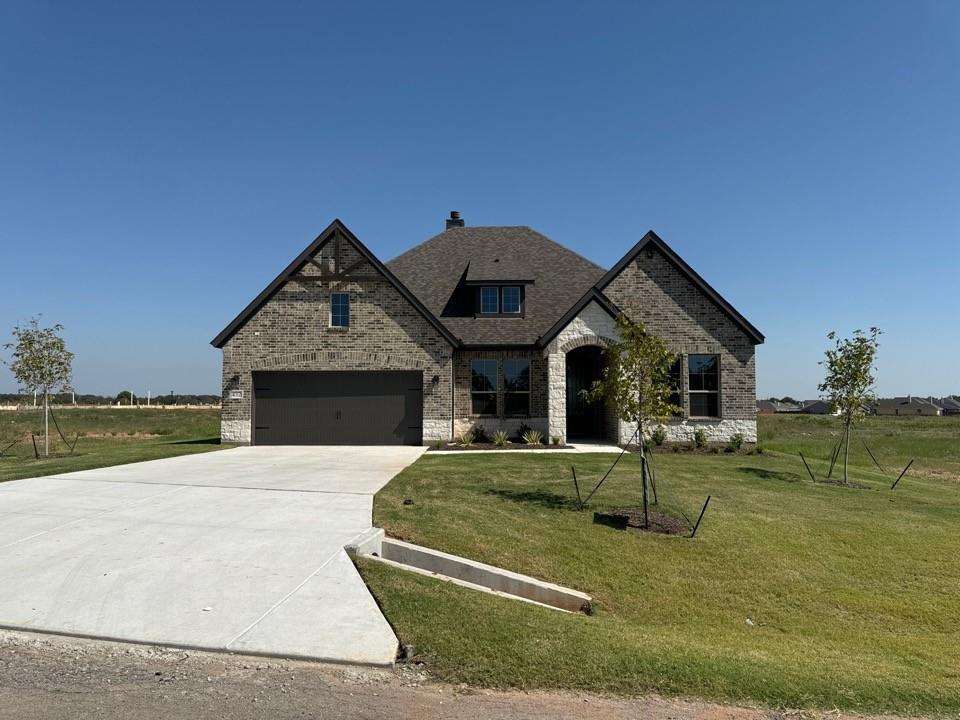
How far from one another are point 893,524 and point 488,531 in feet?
25.4

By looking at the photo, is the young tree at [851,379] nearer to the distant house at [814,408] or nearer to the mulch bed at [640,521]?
the mulch bed at [640,521]

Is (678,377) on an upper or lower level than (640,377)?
upper

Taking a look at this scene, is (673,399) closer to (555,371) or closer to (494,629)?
(555,371)

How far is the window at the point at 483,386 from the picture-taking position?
2178cm

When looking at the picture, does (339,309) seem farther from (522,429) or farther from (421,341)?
(522,429)

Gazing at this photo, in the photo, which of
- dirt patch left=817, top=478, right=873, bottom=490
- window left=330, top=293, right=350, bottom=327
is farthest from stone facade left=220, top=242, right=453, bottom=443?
dirt patch left=817, top=478, right=873, bottom=490

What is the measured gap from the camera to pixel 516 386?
2169 centimetres

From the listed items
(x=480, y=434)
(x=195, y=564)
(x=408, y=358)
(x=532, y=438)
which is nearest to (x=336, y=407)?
(x=408, y=358)

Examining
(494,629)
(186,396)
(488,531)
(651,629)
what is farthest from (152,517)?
(186,396)

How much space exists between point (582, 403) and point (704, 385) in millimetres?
5146

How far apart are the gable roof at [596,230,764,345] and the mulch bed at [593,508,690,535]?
1186cm

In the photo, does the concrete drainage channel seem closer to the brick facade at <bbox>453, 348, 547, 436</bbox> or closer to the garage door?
the garage door

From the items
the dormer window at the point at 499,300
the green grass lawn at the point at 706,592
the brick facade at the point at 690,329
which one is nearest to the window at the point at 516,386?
the dormer window at the point at 499,300

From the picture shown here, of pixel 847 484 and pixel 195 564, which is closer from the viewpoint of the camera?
pixel 195 564
